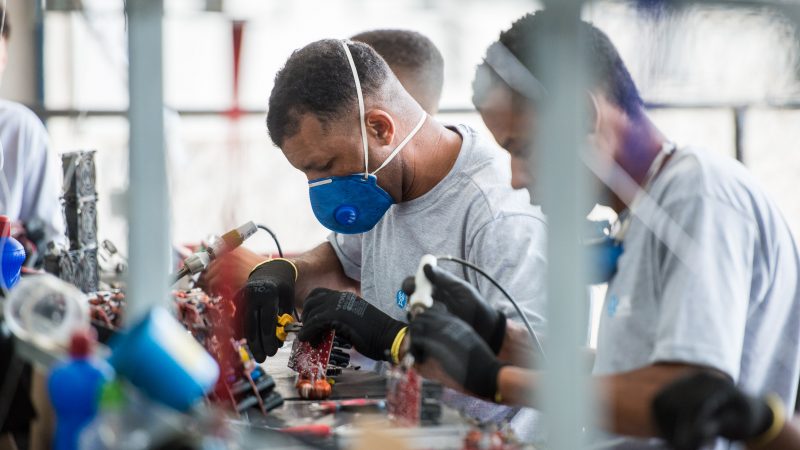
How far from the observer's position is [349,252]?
276cm

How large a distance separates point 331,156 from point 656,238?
0.97 metres

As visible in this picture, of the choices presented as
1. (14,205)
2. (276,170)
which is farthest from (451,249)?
(276,170)

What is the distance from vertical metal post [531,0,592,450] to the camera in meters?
1.00

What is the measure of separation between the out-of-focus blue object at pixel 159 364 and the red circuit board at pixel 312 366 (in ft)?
2.49

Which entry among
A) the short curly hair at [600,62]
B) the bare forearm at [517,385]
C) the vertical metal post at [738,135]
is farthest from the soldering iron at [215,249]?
the vertical metal post at [738,135]

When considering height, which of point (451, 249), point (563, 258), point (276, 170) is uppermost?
point (563, 258)

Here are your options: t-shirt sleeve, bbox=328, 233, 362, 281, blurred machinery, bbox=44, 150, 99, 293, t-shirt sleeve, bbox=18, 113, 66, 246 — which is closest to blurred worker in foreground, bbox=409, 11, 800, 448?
t-shirt sleeve, bbox=328, 233, 362, 281

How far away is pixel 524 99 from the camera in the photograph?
5.66 feet

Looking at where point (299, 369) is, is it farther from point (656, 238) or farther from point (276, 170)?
point (276, 170)

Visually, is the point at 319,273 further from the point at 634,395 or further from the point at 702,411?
the point at 702,411

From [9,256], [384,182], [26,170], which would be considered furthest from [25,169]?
[384,182]

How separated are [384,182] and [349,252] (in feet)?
1.66

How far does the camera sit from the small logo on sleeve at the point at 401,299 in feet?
7.51

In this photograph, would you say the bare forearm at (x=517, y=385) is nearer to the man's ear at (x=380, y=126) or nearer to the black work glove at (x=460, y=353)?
the black work glove at (x=460, y=353)
